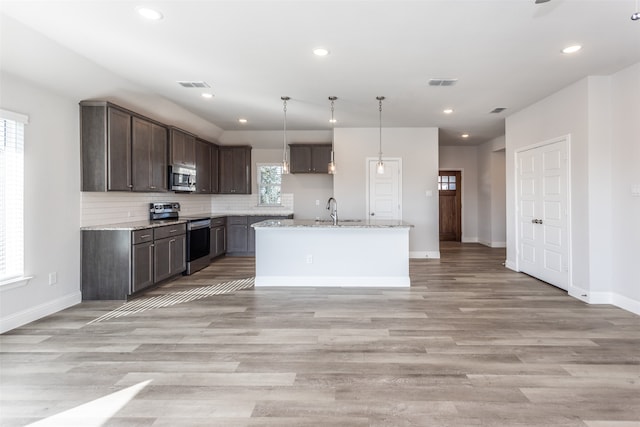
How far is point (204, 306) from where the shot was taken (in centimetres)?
414

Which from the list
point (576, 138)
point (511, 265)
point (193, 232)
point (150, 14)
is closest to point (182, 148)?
point (193, 232)

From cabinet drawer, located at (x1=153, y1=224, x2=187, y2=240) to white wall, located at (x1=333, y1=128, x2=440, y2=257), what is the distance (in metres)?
3.18

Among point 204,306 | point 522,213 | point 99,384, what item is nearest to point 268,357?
point 99,384

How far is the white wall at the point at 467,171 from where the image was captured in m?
9.76

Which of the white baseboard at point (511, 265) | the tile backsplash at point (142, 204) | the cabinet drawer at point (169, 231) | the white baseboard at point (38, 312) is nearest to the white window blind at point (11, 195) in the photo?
the white baseboard at point (38, 312)

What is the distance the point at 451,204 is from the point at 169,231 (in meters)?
7.81

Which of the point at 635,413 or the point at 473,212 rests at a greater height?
the point at 473,212

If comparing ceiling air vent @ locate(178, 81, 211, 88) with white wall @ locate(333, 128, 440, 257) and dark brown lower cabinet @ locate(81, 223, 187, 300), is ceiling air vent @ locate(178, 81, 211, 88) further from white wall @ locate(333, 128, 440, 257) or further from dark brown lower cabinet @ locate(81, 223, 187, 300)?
white wall @ locate(333, 128, 440, 257)

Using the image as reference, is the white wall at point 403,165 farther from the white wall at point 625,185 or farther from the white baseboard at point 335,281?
the white wall at point 625,185

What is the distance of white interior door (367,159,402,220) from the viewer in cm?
731

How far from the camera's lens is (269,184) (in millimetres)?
8375

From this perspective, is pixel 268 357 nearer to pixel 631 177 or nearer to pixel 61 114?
pixel 61 114

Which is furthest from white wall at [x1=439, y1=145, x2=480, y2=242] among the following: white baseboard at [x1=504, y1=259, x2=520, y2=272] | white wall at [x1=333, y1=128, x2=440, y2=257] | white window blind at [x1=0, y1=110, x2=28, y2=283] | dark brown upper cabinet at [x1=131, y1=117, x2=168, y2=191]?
white window blind at [x1=0, y1=110, x2=28, y2=283]

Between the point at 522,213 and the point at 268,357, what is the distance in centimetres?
505
